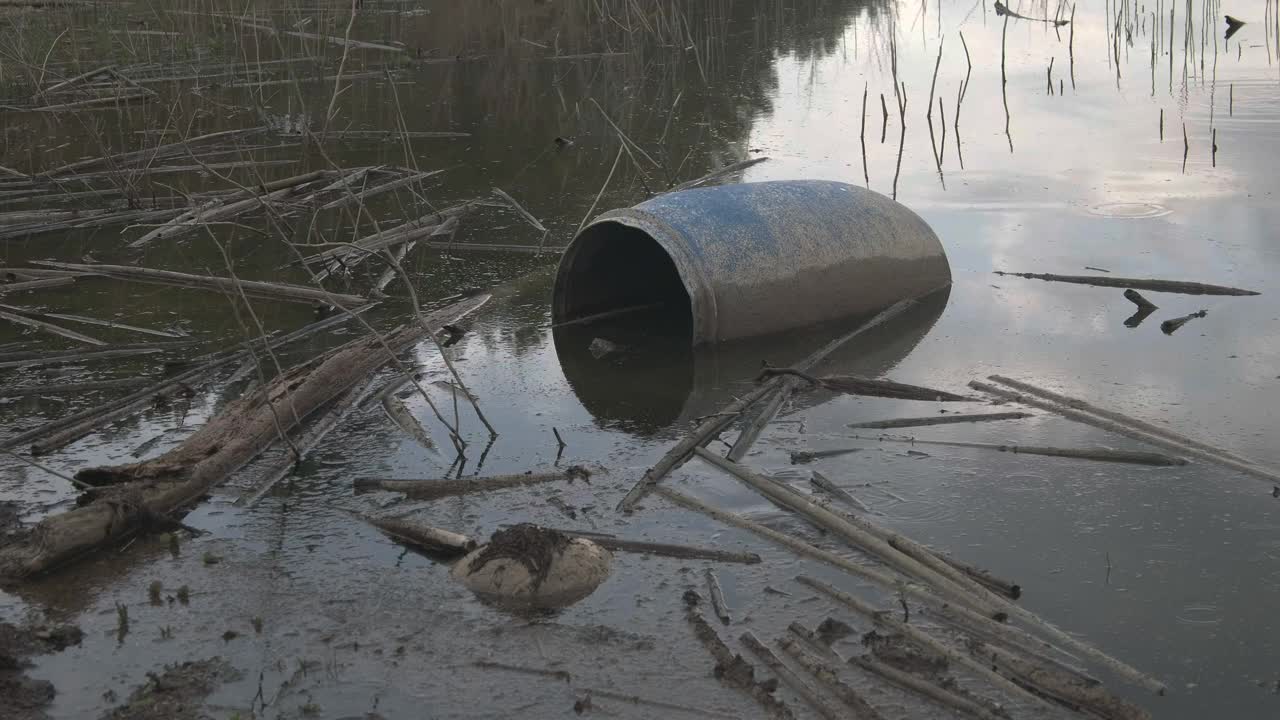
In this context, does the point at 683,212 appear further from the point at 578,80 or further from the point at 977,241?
the point at 578,80

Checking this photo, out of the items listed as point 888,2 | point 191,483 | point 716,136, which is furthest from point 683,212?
point 888,2

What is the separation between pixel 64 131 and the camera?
10.9 metres

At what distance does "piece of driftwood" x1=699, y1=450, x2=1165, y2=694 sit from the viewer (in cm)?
334

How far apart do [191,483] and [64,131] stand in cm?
783

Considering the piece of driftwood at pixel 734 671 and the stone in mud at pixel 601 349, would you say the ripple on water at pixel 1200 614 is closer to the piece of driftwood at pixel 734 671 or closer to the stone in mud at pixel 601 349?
the piece of driftwood at pixel 734 671

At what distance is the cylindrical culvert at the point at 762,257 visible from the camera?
5.93 meters

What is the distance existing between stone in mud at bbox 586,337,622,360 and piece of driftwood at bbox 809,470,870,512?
70.2 inches

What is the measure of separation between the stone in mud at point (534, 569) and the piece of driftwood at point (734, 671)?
0.38 meters


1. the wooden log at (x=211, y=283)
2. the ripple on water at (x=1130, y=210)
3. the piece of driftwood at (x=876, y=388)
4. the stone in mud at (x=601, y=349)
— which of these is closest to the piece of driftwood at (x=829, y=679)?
the piece of driftwood at (x=876, y=388)

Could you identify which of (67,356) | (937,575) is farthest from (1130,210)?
(67,356)

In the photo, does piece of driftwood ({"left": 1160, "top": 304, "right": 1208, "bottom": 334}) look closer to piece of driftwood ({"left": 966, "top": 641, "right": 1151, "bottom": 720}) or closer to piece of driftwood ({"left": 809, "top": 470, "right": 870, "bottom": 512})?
piece of driftwood ({"left": 809, "top": 470, "right": 870, "bottom": 512})

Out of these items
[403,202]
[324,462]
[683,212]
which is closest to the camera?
[324,462]

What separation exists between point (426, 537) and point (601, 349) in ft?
7.27

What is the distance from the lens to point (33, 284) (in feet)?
22.5
